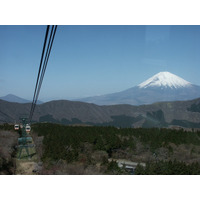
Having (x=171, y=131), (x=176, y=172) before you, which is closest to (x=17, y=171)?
(x=176, y=172)

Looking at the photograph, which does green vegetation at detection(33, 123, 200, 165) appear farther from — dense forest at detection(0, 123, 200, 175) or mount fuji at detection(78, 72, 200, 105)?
mount fuji at detection(78, 72, 200, 105)

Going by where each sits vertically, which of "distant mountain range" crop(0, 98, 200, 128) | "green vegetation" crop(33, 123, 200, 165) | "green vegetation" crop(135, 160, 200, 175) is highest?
"distant mountain range" crop(0, 98, 200, 128)

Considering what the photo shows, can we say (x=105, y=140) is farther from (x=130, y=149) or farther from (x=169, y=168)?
(x=169, y=168)

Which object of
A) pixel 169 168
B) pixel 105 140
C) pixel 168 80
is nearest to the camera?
pixel 169 168

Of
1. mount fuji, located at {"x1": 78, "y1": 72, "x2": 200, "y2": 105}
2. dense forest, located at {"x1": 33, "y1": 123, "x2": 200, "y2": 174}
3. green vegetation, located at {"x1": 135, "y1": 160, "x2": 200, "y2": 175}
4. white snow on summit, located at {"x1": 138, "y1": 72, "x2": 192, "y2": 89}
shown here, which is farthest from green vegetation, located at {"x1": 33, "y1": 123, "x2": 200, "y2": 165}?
white snow on summit, located at {"x1": 138, "y1": 72, "x2": 192, "y2": 89}

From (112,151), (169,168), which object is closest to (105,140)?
(112,151)

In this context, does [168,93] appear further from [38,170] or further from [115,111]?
[115,111]

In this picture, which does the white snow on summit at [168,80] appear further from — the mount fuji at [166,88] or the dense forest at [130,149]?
the dense forest at [130,149]
